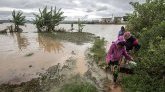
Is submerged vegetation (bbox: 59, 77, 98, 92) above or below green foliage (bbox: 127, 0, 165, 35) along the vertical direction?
below

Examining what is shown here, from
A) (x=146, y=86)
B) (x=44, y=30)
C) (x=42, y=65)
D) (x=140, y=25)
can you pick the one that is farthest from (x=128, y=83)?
(x=44, y=30)

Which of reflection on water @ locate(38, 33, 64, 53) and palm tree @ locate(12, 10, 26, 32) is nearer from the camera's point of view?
reflection on water @ locate(38, 33, 64, 53)

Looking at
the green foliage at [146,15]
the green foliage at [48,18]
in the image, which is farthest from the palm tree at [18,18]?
the green foliage at [146,15]

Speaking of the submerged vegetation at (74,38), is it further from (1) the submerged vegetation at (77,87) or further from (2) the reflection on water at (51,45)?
(1) the submerged vegetation at (77,87)

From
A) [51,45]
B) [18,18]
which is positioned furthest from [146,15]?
[18,18]

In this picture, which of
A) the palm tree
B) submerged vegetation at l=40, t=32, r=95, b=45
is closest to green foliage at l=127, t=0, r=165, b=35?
submerged vegetation at l=40, t=32, r=95, b=45

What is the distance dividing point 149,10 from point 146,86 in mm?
8187

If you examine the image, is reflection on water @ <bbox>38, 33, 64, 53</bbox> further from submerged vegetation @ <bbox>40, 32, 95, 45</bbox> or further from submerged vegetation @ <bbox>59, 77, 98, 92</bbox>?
submerged vegetation @ <bbox>59, 77, 98, 92</bbox>

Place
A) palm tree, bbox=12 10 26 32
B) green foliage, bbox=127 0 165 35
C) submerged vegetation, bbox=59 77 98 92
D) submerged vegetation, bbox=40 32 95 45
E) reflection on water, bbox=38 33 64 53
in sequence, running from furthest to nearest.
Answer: palm tree, bbox=12 10 26 32 < submerged vegetation, bbox=40 32 95 45 < reflection on water, bbox=38 33 64 53 < green foliage, bbox=127 0 165 35 < submerged vegetation, bbox=59 77 98 92

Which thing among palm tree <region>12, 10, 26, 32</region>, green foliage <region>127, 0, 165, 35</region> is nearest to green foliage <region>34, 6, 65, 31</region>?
palm tree <region>12, 10, 26, 32</region>

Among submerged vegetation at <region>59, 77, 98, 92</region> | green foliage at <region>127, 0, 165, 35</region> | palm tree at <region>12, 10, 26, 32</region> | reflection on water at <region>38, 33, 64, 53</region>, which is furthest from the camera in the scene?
palm tree at <region>12, 10, 26, 32</region>

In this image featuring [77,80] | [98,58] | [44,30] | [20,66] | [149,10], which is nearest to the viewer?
[77,80]

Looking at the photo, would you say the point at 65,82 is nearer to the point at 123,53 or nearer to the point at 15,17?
the point at 123,53

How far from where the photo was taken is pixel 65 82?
27.9 feet
